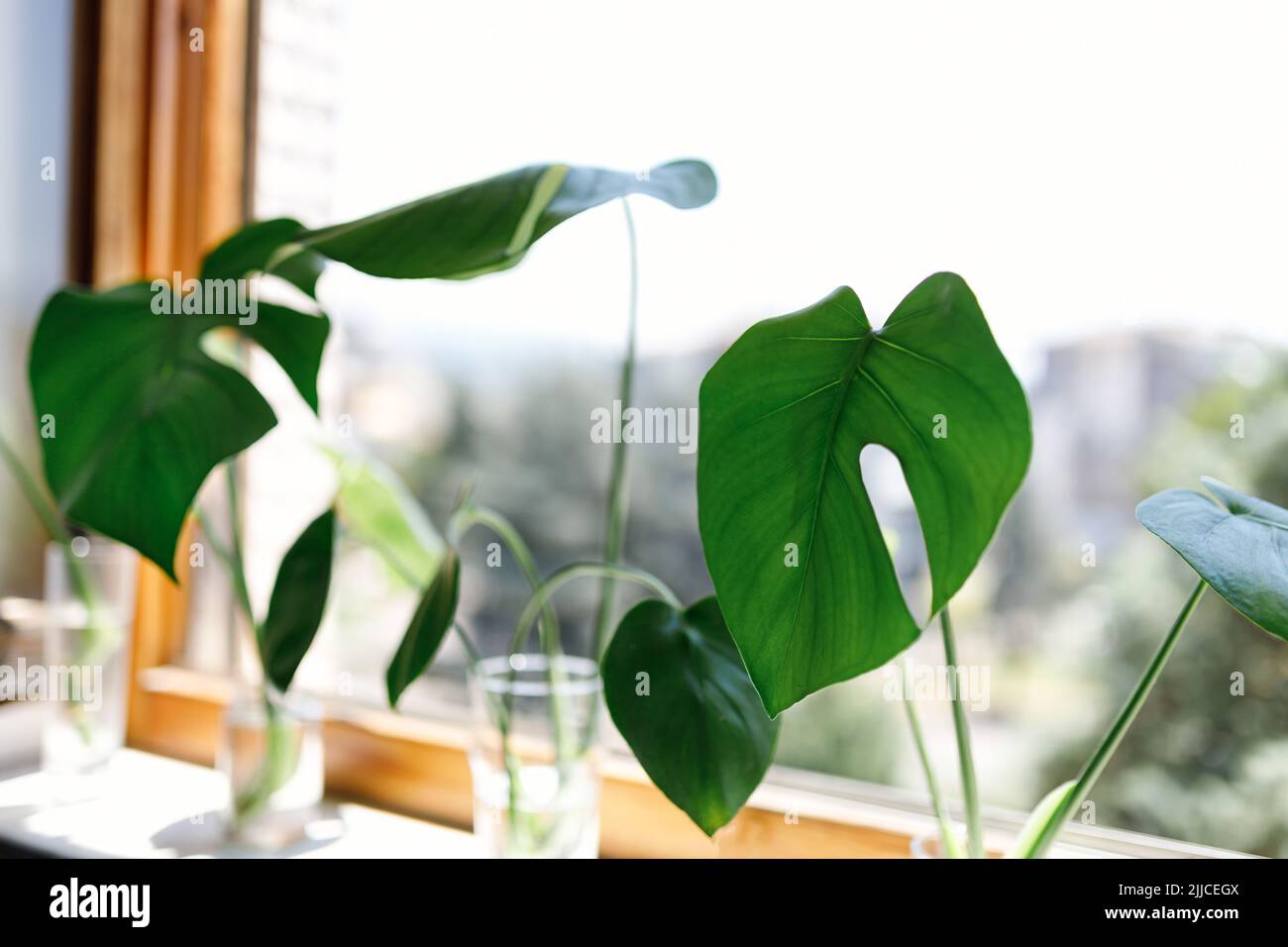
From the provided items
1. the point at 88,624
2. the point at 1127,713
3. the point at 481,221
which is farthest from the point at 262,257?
the point at 1127,713

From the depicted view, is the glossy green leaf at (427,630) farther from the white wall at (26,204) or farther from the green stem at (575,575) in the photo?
the white wall at (26,204)

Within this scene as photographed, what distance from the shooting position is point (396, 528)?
0.92m

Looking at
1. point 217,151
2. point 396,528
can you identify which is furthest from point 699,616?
point 217,151

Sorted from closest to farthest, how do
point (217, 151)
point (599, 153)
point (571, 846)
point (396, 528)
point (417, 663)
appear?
point (417, 663), point (571, 846), point (396, 528), point (599, 153), point (217, 151)

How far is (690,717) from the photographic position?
1.91ft

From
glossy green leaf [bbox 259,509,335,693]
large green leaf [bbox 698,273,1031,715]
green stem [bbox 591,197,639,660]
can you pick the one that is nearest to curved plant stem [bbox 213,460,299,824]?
glossy green leaf [bbox 259,509,335,693]

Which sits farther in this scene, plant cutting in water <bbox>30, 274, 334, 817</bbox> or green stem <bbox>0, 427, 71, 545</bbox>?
green stem <bbox>0, 427, 71, 545</bbox>

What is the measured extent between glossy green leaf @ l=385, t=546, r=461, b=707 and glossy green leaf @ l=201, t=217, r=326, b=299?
23 cm

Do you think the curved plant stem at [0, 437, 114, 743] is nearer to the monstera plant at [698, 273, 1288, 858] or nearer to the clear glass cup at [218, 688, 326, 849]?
the clear glass cup at [218, 688, 326, 849]

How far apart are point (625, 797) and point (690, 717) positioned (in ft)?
1.26

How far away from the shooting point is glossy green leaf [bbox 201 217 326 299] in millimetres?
705

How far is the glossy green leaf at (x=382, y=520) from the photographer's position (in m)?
0.91
